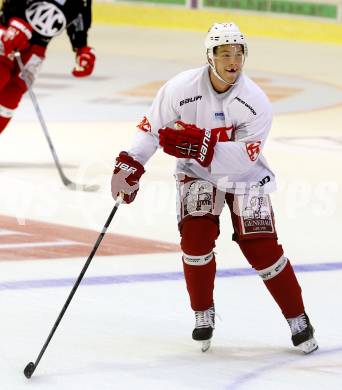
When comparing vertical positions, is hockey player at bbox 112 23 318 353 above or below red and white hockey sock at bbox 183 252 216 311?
above

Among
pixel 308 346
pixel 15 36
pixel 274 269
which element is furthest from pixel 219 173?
pixel 15 36

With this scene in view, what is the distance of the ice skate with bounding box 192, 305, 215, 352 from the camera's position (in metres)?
4.68

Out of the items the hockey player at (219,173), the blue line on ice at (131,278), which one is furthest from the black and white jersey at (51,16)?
the hockey player at (219,173)

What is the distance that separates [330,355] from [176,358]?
51cm

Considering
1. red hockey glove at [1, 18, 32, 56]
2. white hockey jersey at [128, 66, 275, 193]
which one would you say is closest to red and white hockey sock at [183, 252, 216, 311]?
white hockey jersey at [128, 66, 275, 193]

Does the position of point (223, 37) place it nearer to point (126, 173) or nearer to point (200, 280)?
point (126, 173)

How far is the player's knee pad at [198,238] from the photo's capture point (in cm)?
466

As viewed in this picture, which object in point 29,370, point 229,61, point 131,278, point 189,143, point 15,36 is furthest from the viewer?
point 15,36

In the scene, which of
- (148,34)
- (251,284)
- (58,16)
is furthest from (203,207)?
(148,34)

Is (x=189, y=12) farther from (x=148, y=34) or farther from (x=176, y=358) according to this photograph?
(x=176, y=358)

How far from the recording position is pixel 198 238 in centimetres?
466

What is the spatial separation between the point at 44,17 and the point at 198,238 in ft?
11.7

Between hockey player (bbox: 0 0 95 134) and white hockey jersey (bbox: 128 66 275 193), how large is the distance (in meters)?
3.30

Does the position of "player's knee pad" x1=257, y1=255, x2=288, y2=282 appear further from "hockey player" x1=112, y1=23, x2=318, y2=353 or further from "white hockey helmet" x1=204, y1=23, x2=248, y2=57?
"white hockey helmet" x1=204, y1=23, x2=248, y2=57
